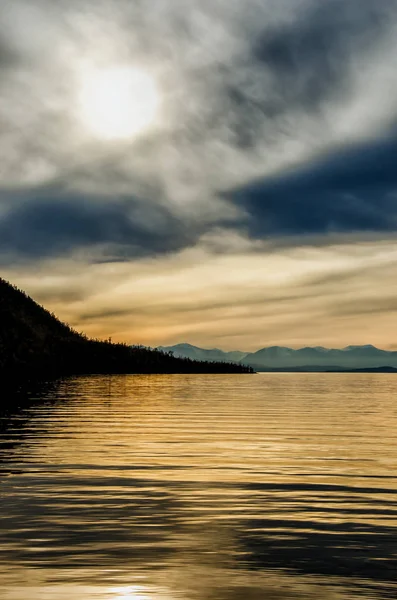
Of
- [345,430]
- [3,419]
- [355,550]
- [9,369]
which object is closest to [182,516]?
[355,550]

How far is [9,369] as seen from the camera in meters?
184

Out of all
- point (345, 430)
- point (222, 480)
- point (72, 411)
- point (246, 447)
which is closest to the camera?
point (222, 480)

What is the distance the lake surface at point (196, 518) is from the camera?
39.2 ft

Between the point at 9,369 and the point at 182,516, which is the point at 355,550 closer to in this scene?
the point at 182,516

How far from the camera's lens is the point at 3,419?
49.9 m

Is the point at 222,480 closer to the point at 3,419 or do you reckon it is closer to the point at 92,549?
the point at 92,549

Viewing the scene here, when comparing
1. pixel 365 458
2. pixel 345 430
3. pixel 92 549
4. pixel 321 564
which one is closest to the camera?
pixel 321 564

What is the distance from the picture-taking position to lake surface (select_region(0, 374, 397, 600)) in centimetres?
1196

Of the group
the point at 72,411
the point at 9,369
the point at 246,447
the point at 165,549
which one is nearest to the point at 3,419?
the point at 72,411

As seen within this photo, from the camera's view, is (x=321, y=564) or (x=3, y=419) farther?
(x=3, y=419)

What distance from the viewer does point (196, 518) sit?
688 inches

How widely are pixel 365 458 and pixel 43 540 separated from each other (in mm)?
19341

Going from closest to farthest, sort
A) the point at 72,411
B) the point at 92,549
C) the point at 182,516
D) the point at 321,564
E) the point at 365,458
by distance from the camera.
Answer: the point at 321,564, the point at 92,549, the point at 182,516, the point at 365,458, the point at 72,411

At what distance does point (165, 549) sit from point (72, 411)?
1842 inches
